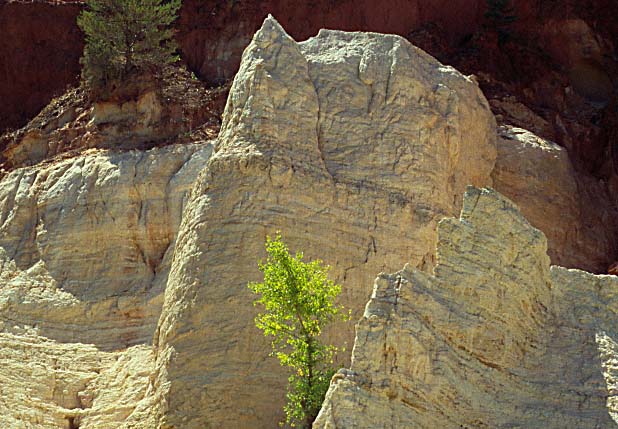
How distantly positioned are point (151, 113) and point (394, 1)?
8616mm

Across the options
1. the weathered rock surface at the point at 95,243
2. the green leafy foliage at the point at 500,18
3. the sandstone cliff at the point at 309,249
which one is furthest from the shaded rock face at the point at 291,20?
the weathered rock surface at the point at 95,243

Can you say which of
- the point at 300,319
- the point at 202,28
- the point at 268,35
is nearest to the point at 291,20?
the point at 202,28

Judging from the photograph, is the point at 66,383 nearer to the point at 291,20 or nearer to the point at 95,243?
the point at 95,243

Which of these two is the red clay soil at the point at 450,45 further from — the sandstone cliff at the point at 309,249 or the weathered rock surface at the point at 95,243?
the weathered rock surface at the point at 95,243

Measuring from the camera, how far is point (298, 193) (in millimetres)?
33844

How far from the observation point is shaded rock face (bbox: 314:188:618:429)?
2738cm

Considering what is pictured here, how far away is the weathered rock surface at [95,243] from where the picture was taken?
3969 cm

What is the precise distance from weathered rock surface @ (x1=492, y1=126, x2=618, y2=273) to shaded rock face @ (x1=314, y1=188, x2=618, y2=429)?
30.1 ft

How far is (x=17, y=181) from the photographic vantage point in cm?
4466

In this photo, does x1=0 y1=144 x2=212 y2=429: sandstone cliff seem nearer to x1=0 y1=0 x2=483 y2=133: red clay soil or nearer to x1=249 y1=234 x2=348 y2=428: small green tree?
x1=249 y1=234 x2=348 y2=428: small green tree

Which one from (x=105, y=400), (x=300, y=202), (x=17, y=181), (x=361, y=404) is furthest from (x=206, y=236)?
(x=17, y=181)

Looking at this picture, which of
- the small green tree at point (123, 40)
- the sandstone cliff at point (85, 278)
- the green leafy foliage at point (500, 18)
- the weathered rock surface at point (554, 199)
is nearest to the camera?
the sandstone cliff at point (85, 278)

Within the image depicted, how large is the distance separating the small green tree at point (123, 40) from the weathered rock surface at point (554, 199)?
11.3 meters

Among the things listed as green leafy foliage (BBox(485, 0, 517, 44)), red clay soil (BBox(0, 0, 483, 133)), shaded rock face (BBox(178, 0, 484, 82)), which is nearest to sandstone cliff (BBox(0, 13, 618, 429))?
red clay soil (BBox(0, 0, 483, 133))
